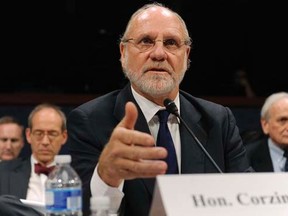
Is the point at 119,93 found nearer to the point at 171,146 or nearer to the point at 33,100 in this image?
the point at 171,146

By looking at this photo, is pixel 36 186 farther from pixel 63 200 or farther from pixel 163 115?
pixel 63 200

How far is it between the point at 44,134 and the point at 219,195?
2932 mm

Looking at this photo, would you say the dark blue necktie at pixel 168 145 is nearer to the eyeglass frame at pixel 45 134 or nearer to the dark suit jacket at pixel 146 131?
the dark suit jacket at pixel 146 131

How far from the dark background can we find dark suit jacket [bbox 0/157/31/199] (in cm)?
139

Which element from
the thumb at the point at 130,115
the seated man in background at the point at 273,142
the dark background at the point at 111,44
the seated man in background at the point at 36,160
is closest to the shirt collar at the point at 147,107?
the thumb at the point at 130,115

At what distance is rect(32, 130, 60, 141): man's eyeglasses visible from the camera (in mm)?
4090

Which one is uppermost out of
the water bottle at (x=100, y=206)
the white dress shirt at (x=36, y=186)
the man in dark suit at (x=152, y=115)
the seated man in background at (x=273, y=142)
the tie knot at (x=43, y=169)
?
the man in dark suit at (x=152, y=115)

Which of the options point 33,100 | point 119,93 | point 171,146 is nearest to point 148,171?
point 171,146

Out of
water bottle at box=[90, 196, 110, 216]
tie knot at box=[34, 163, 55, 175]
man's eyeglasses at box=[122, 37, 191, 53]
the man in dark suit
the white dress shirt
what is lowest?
the white dress shirt

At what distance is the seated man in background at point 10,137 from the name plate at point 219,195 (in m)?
3.34

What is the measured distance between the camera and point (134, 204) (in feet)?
5.97

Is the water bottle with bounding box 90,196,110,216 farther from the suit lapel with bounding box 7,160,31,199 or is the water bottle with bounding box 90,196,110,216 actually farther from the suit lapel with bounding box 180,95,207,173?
the suit lapel with bounding box 7,160,31,199

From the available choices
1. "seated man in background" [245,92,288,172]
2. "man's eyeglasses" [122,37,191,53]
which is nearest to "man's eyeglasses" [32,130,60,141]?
"seated man in background" [245,92,288,172]

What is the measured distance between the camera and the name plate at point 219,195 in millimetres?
1271
